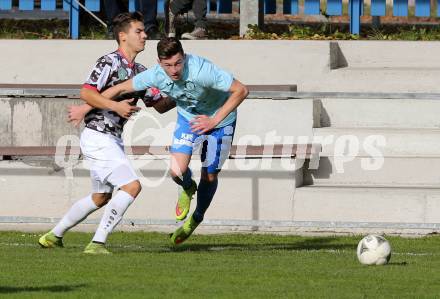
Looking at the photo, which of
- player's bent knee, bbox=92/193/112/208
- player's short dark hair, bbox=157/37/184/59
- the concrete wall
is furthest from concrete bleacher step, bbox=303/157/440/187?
player's short dark hair, bbox=157/37/184/59

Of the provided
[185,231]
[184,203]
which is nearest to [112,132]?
[184,203]

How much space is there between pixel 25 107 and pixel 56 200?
1.49 metres

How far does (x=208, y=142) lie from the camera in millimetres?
11383

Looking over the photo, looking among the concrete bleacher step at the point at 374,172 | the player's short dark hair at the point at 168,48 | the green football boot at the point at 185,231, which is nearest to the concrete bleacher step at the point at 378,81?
the concrete bleacher step at the point at 374,172

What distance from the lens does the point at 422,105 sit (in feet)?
52.2

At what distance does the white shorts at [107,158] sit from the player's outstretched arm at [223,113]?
65 centimetres

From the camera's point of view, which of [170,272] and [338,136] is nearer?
[170,272]

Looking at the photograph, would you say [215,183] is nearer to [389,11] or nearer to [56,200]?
[56,200]

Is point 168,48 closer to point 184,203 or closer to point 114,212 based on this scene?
point 114,212

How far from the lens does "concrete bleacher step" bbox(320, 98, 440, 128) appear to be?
15898 millimetres

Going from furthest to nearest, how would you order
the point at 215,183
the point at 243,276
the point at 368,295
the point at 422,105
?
the point at 422,105
the point at 215,183
the point at 243,276
the point at 368,295

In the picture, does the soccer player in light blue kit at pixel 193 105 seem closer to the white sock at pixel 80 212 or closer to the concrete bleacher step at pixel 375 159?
the white sock at pixel 80 212

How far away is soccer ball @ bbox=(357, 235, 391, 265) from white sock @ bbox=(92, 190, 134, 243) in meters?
1.99

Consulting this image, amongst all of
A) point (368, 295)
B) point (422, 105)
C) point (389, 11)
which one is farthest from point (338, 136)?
point (389, 11)
